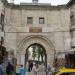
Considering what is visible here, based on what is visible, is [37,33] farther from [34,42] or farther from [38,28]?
[34,42]

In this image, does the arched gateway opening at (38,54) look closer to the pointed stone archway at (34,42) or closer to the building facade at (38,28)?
the pointed stone archway at (34,42)

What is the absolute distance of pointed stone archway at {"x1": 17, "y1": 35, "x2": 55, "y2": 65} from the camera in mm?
32312

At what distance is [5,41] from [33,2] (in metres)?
6.91

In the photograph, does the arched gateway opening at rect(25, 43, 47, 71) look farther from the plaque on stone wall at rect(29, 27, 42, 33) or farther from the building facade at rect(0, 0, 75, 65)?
the plaque on stone wall at rect(29, 27, 42, 33)

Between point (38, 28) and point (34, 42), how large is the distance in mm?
1676

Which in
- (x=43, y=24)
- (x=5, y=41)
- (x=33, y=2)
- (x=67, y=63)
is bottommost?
(x=67, y=63)

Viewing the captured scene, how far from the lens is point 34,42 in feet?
108

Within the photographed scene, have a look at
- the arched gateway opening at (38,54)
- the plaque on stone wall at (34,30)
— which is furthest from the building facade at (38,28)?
the arched gateway opening at (38,54)

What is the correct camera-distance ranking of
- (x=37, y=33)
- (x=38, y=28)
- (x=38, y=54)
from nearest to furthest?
(x=37, y=33) < (x=38, y=28) < (x=38, y=54)

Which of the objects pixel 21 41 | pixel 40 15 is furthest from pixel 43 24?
pixel 21 41

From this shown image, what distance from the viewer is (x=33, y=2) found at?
116 feet

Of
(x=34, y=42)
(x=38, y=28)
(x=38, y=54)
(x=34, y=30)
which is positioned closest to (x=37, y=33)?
(x=34, y=30)

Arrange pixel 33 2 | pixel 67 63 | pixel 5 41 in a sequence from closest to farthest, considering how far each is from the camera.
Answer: pixel 67 63 < pixel 5 41 < pixel 33 2

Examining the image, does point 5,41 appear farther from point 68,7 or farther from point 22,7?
point 68,7
